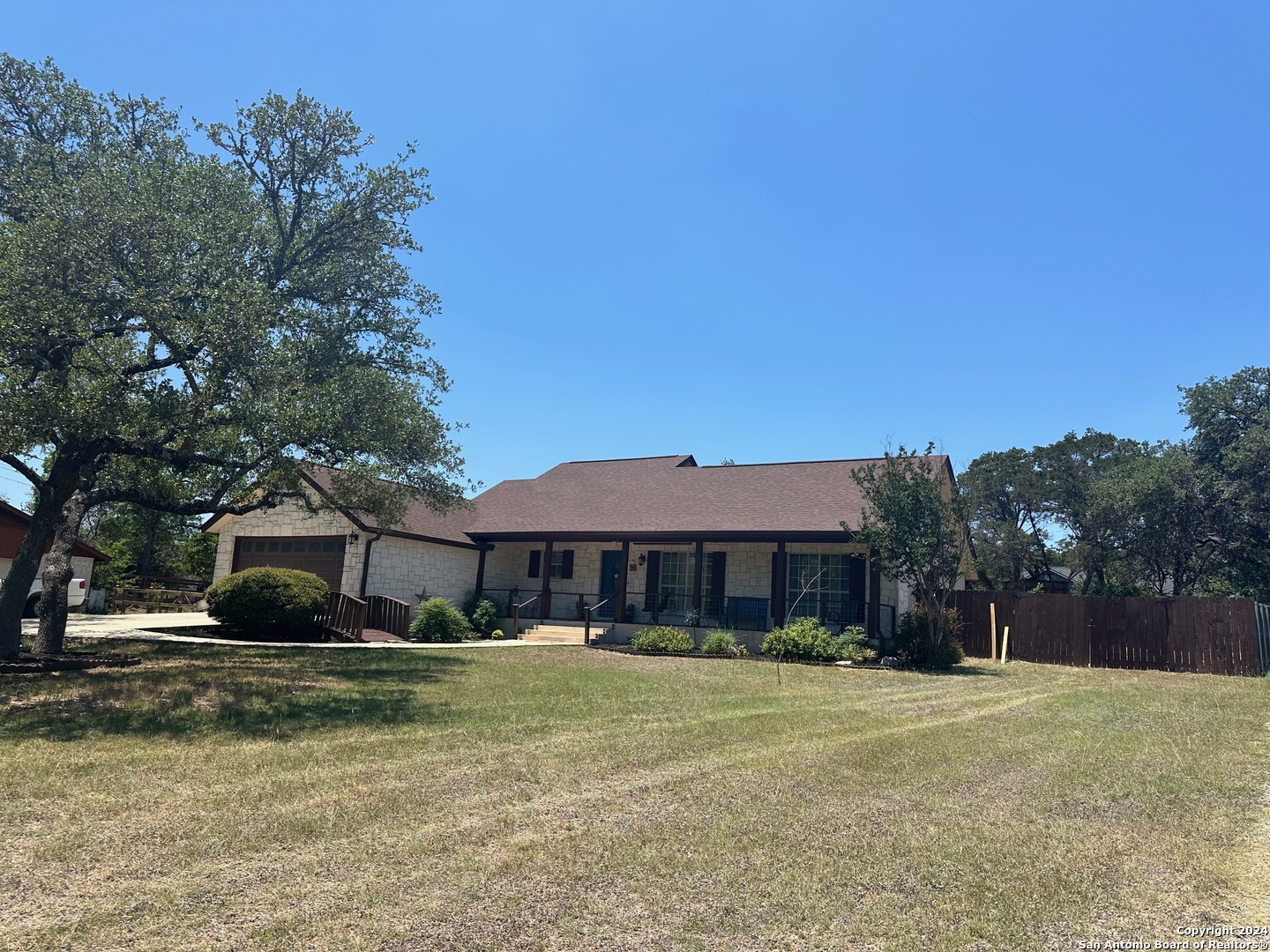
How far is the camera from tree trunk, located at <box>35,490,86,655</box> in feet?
42.3

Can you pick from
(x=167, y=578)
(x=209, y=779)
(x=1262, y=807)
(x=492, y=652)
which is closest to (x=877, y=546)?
(x=492, y=652)

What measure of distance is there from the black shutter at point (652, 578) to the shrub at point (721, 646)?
148 inches

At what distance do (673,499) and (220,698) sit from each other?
15.6 metres

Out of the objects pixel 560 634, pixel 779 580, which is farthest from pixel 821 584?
pixel 560 634

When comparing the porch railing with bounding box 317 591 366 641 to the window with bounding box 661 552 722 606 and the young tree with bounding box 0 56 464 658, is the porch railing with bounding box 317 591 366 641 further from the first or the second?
the window with bounding box 661 552 722 606

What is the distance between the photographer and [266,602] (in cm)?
1827

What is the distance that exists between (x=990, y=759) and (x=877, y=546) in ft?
35.0

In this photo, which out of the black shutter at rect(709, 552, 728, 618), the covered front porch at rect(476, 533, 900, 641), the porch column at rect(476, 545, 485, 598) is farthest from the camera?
the porch column at rect(476, 545, 485, 598)

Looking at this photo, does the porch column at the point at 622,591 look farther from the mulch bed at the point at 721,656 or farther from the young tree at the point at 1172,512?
the young tree at the point at 1172,512

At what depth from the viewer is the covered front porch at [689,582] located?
2030 centimetres

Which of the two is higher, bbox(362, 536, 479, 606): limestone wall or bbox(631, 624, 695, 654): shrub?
bbox(362, 536, 479, 606): limestone wall

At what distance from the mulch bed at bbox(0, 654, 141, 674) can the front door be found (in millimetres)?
12541

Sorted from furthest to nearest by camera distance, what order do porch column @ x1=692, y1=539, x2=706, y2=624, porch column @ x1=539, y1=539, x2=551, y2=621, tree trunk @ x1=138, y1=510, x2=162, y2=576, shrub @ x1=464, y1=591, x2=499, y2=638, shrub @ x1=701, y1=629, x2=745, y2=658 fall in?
tree trunk @ x1=138, y1=510, x2=162, y2=576, porch column @ x1=539, y1=539, x2=551, y2=621, shrub @ x1=464, y1=591, x2=499, y2=638, porch column @ x1=692, y1=539, x2=706, y2=624, shrub @ x1=701, y1=629, x2=745, y2=658

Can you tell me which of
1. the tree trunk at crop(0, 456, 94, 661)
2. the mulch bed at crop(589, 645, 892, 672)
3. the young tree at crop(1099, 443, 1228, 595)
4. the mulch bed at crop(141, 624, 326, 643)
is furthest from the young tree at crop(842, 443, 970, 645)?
the young tree at crop(1099, 443, 1228, 595)
